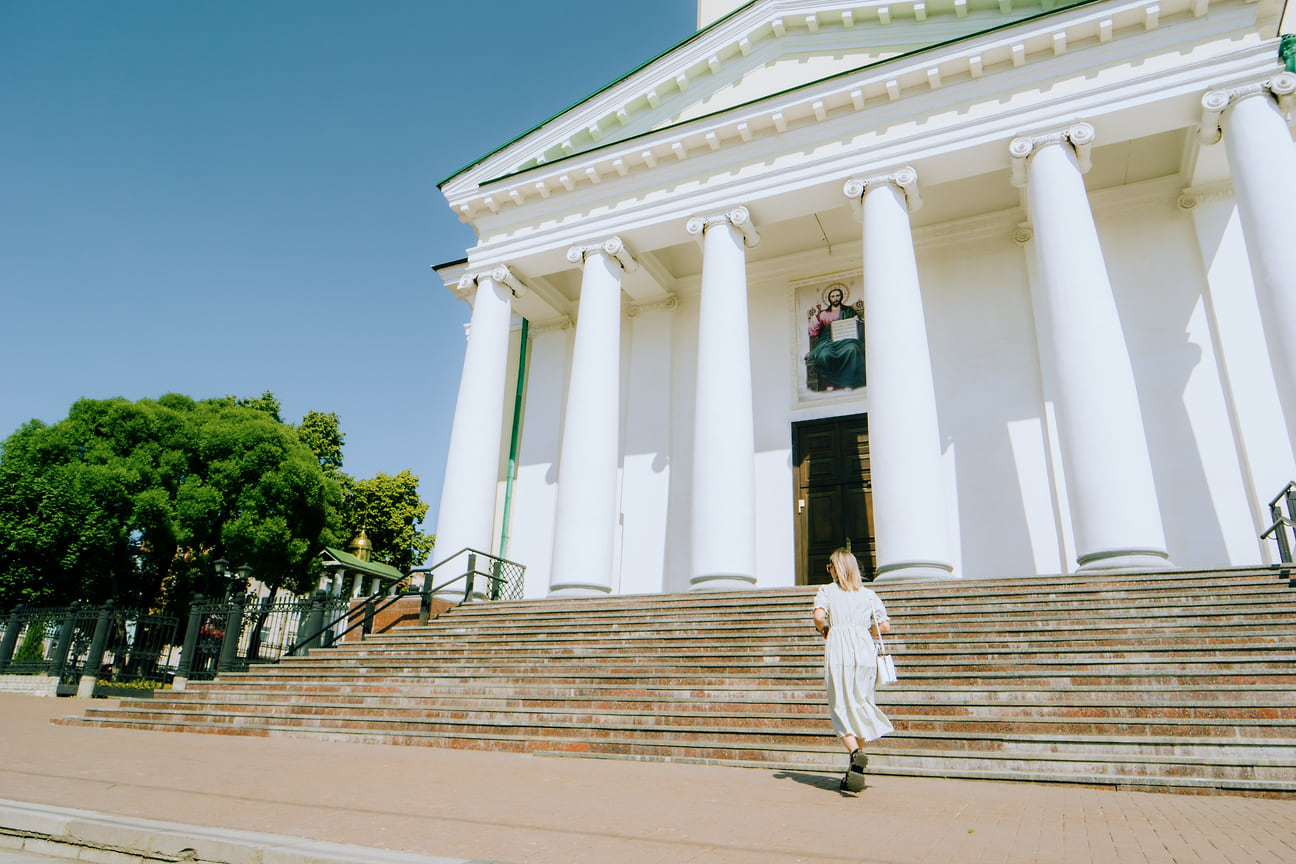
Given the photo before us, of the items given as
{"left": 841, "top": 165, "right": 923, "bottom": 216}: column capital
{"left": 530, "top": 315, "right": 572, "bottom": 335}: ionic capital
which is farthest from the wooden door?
{"left": 530, "top": 315, "right": 572, "bottom": 335}: ionic capital

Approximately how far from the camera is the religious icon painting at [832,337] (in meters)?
16.2

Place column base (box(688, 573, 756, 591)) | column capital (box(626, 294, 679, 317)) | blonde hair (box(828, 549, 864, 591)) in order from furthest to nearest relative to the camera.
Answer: column capital (box(626, 294, 679, 317)) < column base (box(688, 573, 756, 591)) < blonde hair (box(828, 549, 864, 591))

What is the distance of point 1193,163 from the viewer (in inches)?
535

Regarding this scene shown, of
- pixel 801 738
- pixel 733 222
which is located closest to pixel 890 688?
pixel 801 738

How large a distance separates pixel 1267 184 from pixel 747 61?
386 inches

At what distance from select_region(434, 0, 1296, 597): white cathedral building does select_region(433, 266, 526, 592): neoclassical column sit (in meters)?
0.07

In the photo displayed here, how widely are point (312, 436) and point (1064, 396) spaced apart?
106 feet

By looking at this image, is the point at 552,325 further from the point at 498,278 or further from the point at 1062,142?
the point at 1062,142

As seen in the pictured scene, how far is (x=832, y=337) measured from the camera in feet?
54.3

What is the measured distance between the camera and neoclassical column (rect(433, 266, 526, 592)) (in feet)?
49.2

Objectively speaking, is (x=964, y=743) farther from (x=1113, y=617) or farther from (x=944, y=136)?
(x=944, y=136)

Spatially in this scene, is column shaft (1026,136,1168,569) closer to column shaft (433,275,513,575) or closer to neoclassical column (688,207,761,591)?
neoclassical column (688,207,761,591)

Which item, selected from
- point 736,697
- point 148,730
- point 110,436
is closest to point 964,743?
point 736,697

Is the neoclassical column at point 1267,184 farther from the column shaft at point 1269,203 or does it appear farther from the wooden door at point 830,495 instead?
the wooden door at point 830,495
